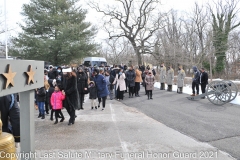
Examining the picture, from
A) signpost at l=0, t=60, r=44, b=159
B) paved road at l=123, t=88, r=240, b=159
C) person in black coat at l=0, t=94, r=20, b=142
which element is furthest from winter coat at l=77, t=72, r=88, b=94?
signpost at l=0, t=60, r=44, b=159

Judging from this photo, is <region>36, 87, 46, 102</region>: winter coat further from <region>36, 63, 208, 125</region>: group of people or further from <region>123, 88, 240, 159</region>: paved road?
<region>123, 88, 240, 159</region>: paved road

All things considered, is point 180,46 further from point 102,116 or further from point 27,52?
point 102,116

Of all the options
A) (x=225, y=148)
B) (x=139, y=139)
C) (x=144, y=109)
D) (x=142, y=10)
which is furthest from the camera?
(x=142, y=10)

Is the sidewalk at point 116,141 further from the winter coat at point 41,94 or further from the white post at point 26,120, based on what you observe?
the white post at point 26,120

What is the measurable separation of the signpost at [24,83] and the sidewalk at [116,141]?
1.66 m

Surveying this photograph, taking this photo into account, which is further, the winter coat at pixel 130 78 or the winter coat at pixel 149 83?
the winter coat at pixel 130 78

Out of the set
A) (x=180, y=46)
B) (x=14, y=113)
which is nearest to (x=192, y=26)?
(x=180, y=46)

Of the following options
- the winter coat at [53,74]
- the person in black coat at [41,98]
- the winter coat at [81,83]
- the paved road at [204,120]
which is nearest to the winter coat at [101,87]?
the winter coat at [81,83]

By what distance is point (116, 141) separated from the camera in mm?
5062

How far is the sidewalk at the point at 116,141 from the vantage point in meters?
4.33

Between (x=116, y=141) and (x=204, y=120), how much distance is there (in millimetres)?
3272

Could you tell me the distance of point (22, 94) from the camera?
2.70 metres

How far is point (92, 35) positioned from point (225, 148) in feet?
75.1

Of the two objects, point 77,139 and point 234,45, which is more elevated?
point 234,45
